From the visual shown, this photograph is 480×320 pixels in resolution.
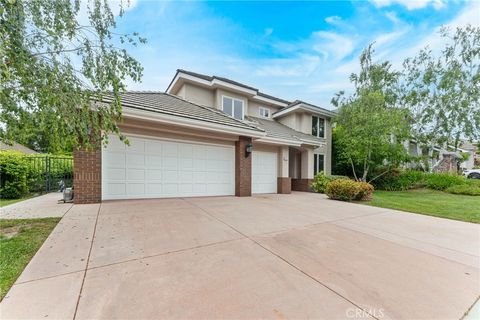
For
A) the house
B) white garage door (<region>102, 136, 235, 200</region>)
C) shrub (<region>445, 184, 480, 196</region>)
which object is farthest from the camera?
shrub (<region>445, 184, 480, 196</region>)

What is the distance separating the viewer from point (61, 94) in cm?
328

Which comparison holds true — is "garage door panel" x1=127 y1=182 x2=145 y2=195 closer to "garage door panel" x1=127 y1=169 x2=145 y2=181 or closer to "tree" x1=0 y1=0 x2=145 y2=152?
"garage door panel" x1=127 y1=169 x2=145 y2=181

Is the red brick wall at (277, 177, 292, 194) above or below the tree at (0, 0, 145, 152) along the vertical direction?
below

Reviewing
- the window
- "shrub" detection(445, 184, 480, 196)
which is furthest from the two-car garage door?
"shrub" detection(445, 184, 480, 196)

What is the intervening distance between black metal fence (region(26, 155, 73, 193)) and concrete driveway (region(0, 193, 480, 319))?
290 inches

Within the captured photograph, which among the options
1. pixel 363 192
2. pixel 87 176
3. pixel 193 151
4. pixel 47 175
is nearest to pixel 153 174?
pixel 193 151

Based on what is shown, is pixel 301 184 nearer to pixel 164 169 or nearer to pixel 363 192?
pixel 363 192

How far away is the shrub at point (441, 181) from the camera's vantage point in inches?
603

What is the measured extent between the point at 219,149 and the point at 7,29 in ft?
24.7

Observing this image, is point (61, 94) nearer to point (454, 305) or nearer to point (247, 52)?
point (454, 305)

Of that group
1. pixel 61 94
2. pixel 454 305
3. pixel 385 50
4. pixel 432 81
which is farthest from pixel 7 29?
pixel 432 81

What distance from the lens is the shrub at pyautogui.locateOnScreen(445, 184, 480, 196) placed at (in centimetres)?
1313

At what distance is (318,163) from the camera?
52.7ft

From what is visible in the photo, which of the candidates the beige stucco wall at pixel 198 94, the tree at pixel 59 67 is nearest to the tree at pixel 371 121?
the beige stucco wall at pixel 198 94
